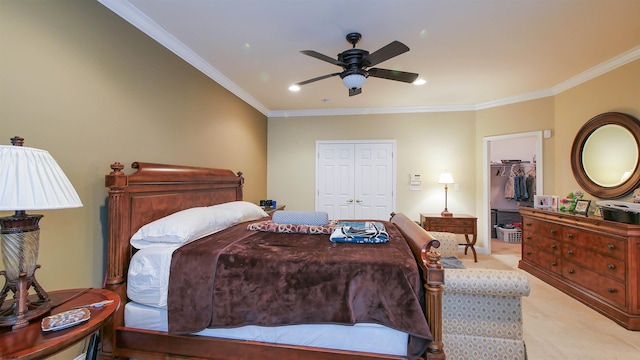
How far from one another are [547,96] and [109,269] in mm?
5948

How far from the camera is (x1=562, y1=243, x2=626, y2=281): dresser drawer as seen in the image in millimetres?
2575

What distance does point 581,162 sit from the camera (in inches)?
137

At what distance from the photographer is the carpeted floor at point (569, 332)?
2105mm

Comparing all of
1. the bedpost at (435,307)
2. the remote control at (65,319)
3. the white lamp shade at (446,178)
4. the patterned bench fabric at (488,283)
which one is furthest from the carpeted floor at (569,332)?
the remote control at (65,319)

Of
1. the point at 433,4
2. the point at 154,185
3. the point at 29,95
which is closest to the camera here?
the point at 29,95

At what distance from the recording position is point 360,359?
5.20 ft

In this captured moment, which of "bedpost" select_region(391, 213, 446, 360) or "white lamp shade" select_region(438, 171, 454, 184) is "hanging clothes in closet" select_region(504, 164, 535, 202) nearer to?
"white lamp shade" select_region(438, 171, 454, 184)

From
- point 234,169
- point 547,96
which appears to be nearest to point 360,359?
point 234,169

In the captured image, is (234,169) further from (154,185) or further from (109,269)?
(109,269)

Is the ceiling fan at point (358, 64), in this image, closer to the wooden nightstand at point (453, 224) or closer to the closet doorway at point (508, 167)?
the wooden nightstand at point (453, 224)

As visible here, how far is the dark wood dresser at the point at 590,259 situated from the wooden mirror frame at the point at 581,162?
50 cm

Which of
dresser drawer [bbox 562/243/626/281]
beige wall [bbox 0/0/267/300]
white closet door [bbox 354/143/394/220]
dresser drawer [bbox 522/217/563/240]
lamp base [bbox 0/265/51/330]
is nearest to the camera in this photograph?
lamp base [bbox 0/265/51/330]

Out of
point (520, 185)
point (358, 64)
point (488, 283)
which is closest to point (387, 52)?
point (358, 64)

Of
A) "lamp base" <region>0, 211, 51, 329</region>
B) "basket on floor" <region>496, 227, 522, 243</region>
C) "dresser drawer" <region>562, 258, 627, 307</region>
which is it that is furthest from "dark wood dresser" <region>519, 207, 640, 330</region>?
"lamp base" <region>0, 211, 51, 329</region>
